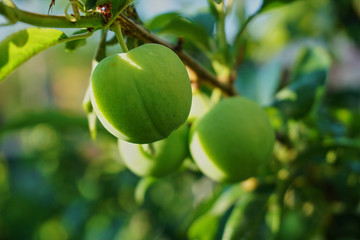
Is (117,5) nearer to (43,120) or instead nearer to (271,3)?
(271,3)

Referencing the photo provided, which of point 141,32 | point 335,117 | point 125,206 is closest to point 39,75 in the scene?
point 125,206

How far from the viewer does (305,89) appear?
2.91 feet

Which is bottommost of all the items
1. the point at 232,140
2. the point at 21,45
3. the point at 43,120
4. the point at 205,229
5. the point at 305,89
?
the point at 205,229

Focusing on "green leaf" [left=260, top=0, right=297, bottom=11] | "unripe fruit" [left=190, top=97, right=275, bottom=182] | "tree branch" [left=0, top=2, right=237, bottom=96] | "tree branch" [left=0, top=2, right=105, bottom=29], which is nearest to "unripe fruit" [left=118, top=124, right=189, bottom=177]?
"unripe fruit" [left=190, top=97, right=275, bottom=182]

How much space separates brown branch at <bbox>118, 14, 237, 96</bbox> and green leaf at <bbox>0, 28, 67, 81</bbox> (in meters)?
0.11

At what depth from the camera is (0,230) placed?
8.09 ft

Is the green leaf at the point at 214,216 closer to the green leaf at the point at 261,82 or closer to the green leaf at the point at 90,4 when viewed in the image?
the green leaf at the point at 261,82

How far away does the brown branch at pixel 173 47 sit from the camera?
546 mm

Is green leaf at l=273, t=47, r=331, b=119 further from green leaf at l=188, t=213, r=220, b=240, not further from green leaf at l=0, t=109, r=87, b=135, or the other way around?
green leaf at l=0, t=109, r=87, b=135

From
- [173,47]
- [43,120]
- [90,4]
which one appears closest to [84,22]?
[90,4]

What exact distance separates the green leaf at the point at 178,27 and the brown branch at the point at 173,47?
0.40ft

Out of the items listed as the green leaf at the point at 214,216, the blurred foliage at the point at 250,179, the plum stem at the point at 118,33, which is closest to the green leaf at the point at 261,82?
the blurred foliage at the point at 250,179

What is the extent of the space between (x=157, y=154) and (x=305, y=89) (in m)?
0.44

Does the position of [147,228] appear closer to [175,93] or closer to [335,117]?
[335,117]
